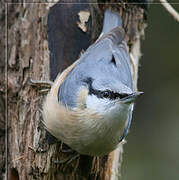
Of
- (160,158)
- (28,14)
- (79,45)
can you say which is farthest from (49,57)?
(160,158)

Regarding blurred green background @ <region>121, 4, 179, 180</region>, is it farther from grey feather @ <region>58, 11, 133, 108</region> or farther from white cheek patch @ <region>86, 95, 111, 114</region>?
white cheek patch @ <region>86, 95, 111, 114</region>

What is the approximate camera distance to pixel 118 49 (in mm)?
3127


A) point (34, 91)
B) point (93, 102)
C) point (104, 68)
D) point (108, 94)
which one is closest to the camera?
point (108, 94)

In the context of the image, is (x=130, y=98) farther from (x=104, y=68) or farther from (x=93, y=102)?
(x=104, y=68)

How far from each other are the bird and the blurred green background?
1.99 m

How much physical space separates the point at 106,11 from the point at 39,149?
4.29 feet

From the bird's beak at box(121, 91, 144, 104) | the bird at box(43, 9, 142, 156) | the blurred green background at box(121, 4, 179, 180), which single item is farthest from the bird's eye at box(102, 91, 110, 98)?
the blurred green background at box(121, 4, 179, 180)

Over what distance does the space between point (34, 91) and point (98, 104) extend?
0.83 metres

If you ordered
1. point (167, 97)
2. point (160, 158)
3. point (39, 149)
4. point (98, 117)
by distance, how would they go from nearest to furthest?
point (98, 117) < point (39, 149) < point (160, 158) < point (167, 97)

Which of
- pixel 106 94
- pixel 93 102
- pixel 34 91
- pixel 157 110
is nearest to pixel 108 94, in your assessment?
pixel 106 94

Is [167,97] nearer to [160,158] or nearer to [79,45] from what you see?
[160,158]

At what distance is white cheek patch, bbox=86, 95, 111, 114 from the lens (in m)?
2.40

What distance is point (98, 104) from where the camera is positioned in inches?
96.5

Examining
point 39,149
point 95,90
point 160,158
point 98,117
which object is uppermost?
point 95,90
